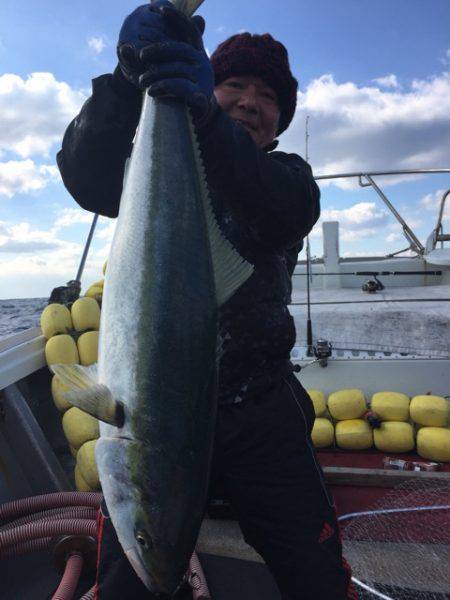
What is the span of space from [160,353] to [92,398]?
221 millimetres

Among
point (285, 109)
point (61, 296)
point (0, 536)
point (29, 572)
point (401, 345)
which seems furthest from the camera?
point (401, 345)

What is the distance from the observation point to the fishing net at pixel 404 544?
91.3 inches

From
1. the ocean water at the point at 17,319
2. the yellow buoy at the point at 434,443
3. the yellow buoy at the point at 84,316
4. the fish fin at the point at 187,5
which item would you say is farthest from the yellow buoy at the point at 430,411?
the ocean water at the point at 17,319

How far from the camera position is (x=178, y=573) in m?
1.24

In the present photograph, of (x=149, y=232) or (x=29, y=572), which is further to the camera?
(x=29, y=572)

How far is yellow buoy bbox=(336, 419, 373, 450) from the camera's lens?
3820 mm

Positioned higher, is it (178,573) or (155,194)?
(155,194)

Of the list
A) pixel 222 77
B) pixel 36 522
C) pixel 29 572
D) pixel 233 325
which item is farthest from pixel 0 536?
pixel 222 77

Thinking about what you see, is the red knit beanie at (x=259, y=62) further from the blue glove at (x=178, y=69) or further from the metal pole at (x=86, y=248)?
the metal pole at (x=86, y=248)

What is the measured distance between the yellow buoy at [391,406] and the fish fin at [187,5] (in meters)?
3.42

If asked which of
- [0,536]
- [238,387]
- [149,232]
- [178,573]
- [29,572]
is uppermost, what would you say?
[149,232]

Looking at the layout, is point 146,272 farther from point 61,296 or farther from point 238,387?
point 61,296

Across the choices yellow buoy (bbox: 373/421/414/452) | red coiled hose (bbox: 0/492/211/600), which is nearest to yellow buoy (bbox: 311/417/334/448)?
yellow buoy (bbox: 373/421/414/452)

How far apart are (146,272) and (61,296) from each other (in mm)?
3176
